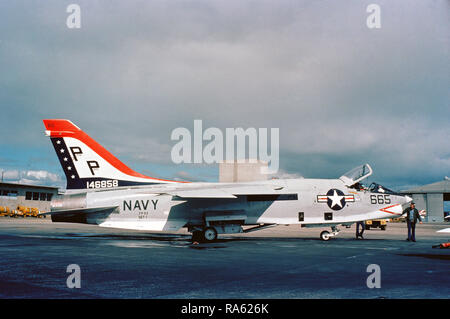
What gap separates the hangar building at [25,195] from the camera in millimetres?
78500

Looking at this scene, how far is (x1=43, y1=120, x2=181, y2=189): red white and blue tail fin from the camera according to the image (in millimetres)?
17594

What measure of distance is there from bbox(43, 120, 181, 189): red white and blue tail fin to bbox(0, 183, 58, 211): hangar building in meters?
72.0

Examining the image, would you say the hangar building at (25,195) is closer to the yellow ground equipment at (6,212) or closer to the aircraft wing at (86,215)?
the yellow ground equipment at (6,212)

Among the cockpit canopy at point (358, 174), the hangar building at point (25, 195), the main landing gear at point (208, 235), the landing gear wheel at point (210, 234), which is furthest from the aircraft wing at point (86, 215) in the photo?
the hangar building at point (25, 195)

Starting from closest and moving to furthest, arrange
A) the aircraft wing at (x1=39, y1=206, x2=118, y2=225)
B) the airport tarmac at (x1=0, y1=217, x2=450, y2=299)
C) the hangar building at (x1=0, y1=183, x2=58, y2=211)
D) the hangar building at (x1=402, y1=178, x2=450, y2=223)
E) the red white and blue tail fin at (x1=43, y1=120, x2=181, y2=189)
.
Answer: the airport tarmac at (x1=0, y1=217, x2=450, y2=299) < the aircraft wing at (x1=39, y1=206, x2=118, y2=225) < the red white and blue tail fin at (x1=43, y1=120, x2=181, y2=189) < the hangar building at (x1=0, y1=183, x2=58, y2=211) < the hangar building at (x1=402, y1=178, x2=450, y2=223)

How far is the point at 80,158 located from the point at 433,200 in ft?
294

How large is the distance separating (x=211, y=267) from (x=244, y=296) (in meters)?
3.19

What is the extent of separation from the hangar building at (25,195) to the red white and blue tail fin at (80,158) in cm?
7203

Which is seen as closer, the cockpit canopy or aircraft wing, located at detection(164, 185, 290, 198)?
aircraft wing, located at detection(164, 185, 290, 198)

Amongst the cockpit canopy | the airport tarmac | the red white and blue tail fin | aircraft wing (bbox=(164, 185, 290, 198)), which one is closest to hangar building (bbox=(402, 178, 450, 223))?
the cockpit canopy

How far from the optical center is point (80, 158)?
17.6m

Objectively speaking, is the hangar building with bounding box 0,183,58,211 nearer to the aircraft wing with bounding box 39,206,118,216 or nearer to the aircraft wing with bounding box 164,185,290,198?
the aircraft wing with bounding box 39,206,118,216
